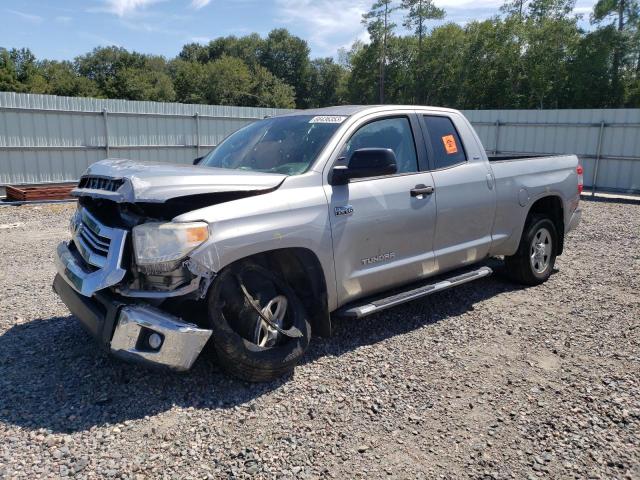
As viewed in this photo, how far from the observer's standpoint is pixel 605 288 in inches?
227

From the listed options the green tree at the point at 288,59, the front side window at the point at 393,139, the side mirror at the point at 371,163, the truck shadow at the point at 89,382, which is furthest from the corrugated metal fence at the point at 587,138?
the green tree at the point at 288,59

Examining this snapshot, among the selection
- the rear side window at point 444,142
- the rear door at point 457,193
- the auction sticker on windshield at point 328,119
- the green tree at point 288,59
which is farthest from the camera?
the green tree at point 288,59

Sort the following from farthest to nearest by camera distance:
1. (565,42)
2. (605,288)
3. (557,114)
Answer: (565,42)
(557,114)
(605,288)

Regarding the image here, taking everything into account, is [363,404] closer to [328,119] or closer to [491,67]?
[328,119]

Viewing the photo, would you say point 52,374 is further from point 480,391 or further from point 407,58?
point 407,58

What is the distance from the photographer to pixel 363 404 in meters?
3.25

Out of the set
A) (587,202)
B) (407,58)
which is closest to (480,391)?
(587,202)

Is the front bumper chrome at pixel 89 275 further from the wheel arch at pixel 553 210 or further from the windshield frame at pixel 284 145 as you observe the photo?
the wheel arch at pixel 553 210

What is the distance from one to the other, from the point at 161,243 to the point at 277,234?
0.76 m

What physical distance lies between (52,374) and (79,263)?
807 mm

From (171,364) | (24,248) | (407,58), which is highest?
(407,58)

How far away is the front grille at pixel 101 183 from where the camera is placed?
124 inches

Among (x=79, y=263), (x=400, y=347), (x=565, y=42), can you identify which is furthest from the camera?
(x=565, y=42)

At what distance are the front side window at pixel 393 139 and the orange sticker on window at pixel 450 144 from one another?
47 cm
